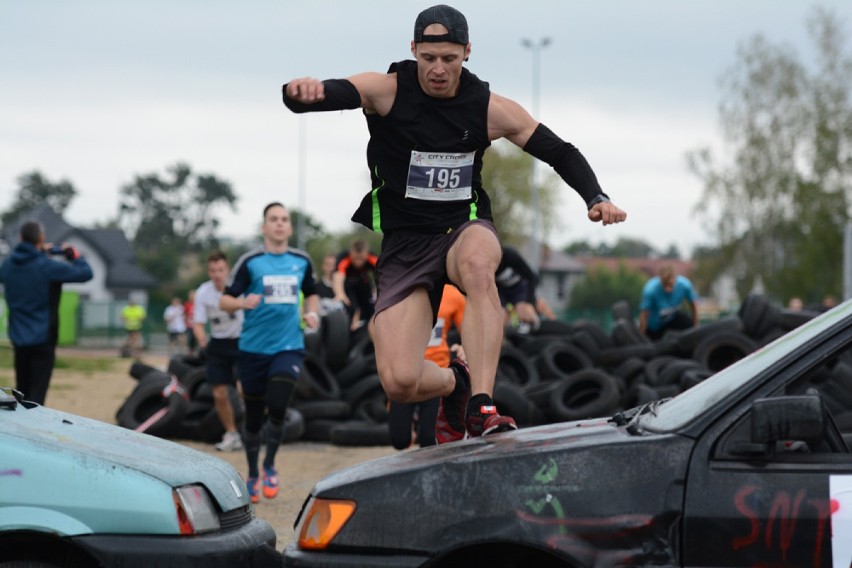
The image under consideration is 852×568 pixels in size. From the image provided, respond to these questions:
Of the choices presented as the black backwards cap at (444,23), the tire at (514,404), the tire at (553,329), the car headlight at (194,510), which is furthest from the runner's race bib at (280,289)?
the tire at (553,329)

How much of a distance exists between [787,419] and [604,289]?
3601 inches

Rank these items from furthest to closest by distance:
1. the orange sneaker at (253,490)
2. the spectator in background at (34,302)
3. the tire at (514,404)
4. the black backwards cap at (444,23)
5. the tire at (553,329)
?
1. the tire at (553,329)
2. the tire at (514,404)
3. the spectator in background at (34,302)
4. the orange sneaker at (253,490)
5. the black backwards cap at (444,23)

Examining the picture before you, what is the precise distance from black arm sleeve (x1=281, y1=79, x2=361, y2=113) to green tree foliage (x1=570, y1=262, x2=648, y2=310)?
285ft

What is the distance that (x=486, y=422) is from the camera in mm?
5496

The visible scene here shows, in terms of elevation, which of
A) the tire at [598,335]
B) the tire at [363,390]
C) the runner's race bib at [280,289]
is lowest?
the tire at [363,390]

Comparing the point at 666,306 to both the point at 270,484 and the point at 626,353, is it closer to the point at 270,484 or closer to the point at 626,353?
the point at 626,353

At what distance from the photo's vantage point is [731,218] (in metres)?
50.5

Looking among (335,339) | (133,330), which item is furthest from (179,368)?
(133,330)

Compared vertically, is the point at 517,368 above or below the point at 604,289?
above

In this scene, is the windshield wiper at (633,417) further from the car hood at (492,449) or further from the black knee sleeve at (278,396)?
the black knee sleeve at (278,396)

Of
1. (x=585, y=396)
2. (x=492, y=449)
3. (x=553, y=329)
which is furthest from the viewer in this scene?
(x=553, y=329)

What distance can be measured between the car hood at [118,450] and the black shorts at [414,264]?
138 cm

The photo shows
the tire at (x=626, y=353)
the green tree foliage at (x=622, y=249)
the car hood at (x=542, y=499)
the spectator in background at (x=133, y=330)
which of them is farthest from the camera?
the green tree foliage at (x=622, y=249)

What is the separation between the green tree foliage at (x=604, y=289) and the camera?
93562 mm
